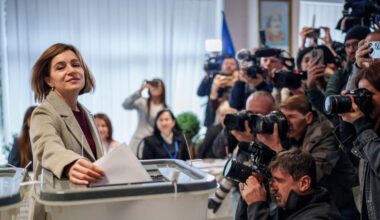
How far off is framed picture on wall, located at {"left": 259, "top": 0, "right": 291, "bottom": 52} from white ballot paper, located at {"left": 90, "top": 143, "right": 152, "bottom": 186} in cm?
421

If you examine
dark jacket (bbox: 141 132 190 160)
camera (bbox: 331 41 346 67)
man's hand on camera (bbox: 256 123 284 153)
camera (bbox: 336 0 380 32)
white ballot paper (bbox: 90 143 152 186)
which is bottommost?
dark jacket (bbox: 141 132 190 160)

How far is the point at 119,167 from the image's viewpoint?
92 centimetres

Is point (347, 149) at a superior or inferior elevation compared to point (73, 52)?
inferior

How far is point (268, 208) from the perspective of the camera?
59.3 inches

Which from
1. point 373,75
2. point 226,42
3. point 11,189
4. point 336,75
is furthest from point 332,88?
point 226,42

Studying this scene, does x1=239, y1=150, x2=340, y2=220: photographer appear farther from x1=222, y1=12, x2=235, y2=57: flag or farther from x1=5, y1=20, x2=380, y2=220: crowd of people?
x1=222, y1=12, x2=235, y2=57: flag

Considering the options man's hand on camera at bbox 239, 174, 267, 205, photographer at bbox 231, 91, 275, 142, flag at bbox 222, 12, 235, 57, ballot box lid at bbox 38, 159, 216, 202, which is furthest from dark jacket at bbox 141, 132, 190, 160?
ballot box lid at bbox 38, 159, 216, 202

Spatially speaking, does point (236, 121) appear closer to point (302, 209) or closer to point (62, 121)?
point (302, 209)

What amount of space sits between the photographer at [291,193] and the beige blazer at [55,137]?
58 centimetres

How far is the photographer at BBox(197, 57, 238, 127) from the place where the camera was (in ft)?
12.1

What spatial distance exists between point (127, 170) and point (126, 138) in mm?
3953

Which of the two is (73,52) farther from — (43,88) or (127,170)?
(127,170)

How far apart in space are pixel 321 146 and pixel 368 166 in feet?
1.39

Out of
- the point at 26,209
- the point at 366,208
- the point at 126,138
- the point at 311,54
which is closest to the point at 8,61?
the point at 126,138
